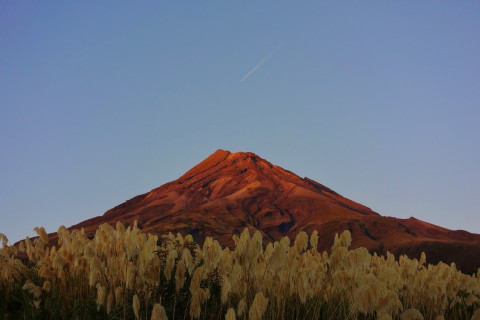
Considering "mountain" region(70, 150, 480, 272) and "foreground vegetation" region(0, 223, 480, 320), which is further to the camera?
"mountain" region(70, 150, 480, 272)

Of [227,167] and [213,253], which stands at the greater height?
[227,167]

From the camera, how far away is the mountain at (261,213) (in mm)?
93656

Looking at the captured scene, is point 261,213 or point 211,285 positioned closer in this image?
Result: point 211,285

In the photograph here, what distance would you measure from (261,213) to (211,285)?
126m

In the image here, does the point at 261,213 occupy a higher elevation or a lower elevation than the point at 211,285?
higher

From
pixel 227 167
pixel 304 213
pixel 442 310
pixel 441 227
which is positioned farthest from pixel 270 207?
pixel 442 310

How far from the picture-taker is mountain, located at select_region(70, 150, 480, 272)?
3687 inches

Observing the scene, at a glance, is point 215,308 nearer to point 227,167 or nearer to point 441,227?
point 441,227

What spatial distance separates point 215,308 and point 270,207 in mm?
129071

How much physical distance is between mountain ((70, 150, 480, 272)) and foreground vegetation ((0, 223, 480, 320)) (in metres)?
65.5

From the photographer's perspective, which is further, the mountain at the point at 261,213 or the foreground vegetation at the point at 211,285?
the mountain at the point at 261,213

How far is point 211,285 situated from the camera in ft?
17.1

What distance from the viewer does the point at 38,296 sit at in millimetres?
5379

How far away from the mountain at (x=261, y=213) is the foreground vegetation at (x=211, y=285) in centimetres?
6547
